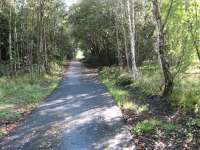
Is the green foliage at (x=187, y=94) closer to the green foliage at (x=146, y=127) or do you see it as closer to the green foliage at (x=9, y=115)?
the green foliage at (x=146, y=127)

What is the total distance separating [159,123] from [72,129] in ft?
8.93

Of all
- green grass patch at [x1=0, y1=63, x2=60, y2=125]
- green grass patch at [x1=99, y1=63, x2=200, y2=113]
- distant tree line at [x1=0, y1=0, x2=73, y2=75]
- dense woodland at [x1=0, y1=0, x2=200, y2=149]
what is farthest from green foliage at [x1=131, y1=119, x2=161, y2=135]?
distant tree line at [x1=0, y1=0, x2=73, y2=75]

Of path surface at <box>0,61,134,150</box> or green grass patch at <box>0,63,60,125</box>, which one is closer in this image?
path surface at <box>0,61,134,150</box>

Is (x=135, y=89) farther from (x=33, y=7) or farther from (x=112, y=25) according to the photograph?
(x=112, y=25)

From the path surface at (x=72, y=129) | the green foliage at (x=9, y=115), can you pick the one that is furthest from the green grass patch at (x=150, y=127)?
the green foliage at (x=9, y=115)

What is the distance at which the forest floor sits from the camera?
8915 millimetres

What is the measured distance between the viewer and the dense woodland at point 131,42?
14.1 metres

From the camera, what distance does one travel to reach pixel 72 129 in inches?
429

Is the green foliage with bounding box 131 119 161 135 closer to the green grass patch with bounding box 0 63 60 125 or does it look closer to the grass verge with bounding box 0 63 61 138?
the grass verge with bounding box 0 63 61 138

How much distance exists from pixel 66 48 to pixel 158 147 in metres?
60.9

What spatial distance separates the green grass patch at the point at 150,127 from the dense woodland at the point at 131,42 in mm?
722

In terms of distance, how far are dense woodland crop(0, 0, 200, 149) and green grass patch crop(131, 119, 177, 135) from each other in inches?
28.4

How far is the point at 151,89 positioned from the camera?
17.0 m

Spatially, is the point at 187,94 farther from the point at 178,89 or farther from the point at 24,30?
the point at 24,30
